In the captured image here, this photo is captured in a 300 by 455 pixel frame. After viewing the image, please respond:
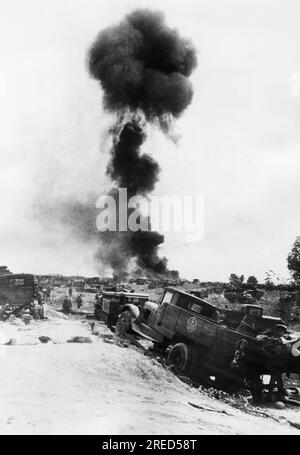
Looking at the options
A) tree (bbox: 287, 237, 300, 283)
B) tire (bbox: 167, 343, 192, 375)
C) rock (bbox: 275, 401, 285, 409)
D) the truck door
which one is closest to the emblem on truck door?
tire (bbox: 167, 343, 192, 375)

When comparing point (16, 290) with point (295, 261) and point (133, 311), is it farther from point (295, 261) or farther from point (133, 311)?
point (295, 261)

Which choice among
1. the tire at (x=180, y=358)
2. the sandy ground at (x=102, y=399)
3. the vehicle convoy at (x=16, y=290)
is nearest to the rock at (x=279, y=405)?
the sandy ground at (x=102, y=399)

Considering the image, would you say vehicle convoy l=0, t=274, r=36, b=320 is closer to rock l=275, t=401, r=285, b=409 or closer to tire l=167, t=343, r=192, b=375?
tire l=167, t=343, r=192, b=375

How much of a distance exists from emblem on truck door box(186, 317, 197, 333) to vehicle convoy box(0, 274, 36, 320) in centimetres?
1222

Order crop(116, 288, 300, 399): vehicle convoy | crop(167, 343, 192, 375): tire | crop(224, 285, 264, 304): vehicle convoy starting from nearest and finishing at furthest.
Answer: crop(116, 288, 300, 399): vehicle convoy, crop(167, 343, 192, 375): tire, crop(224, 285, 264, 304): vehicle convoy

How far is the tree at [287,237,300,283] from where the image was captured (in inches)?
1785

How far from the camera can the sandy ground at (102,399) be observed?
5.89 metres

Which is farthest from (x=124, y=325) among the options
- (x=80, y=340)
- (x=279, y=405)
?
(x=279, y=405)

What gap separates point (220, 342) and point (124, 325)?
3674 millimetres

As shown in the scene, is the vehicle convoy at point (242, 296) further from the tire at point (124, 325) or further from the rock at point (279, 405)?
the rock at point (279, 405)

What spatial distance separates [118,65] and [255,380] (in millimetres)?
21057
